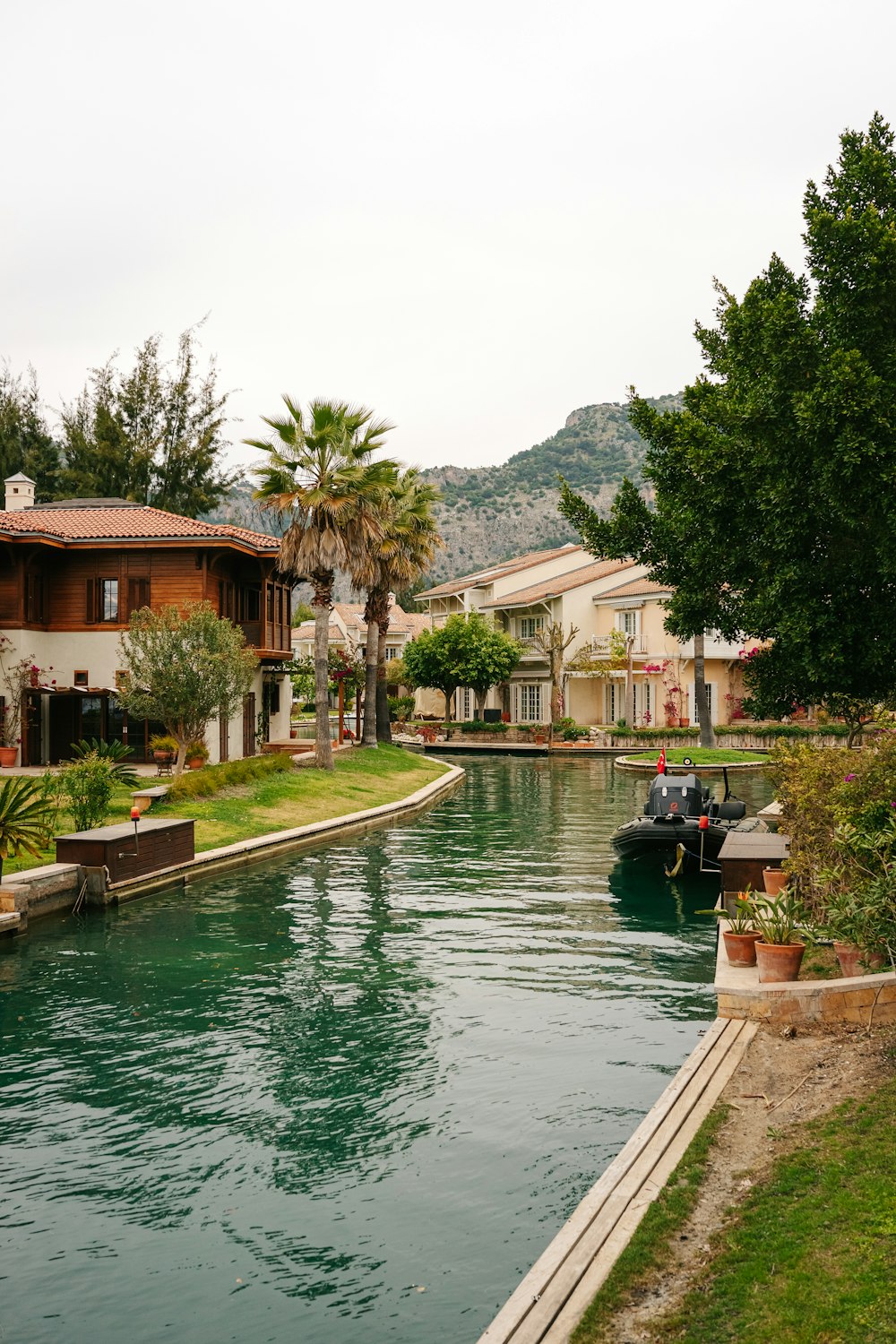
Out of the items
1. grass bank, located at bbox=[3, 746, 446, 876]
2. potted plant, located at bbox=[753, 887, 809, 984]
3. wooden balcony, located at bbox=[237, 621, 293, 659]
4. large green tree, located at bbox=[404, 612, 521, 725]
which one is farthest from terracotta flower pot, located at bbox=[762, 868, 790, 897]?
large green tree, located at bbox=[404, 612, 521, 725]

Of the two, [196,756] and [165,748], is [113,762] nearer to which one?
[165,748]

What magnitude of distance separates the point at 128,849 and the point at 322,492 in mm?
19057

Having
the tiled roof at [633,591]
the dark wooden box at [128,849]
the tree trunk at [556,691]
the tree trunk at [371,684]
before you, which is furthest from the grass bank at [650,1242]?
the tiled roof at [633,591]

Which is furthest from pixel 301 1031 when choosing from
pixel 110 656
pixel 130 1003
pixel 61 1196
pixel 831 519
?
pixel 110 656

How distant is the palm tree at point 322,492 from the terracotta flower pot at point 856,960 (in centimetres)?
2729

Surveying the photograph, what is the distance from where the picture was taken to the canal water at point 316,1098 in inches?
289

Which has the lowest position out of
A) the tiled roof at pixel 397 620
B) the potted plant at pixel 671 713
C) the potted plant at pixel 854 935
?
the potted plant at pixel 854 935

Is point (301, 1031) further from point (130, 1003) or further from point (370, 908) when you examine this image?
point (370, 908)

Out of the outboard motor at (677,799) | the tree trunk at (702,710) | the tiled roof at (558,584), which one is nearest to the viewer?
the outboard motor at (677,799)

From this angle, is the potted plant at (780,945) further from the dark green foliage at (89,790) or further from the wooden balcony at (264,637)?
the wooden balcony at (264,637)

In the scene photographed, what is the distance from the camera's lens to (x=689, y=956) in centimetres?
1642

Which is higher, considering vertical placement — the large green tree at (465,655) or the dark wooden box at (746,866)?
the large green tree at (465,655)

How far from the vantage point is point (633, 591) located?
6662 cm

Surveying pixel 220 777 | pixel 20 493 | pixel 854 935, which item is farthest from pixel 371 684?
pixel 854 935
